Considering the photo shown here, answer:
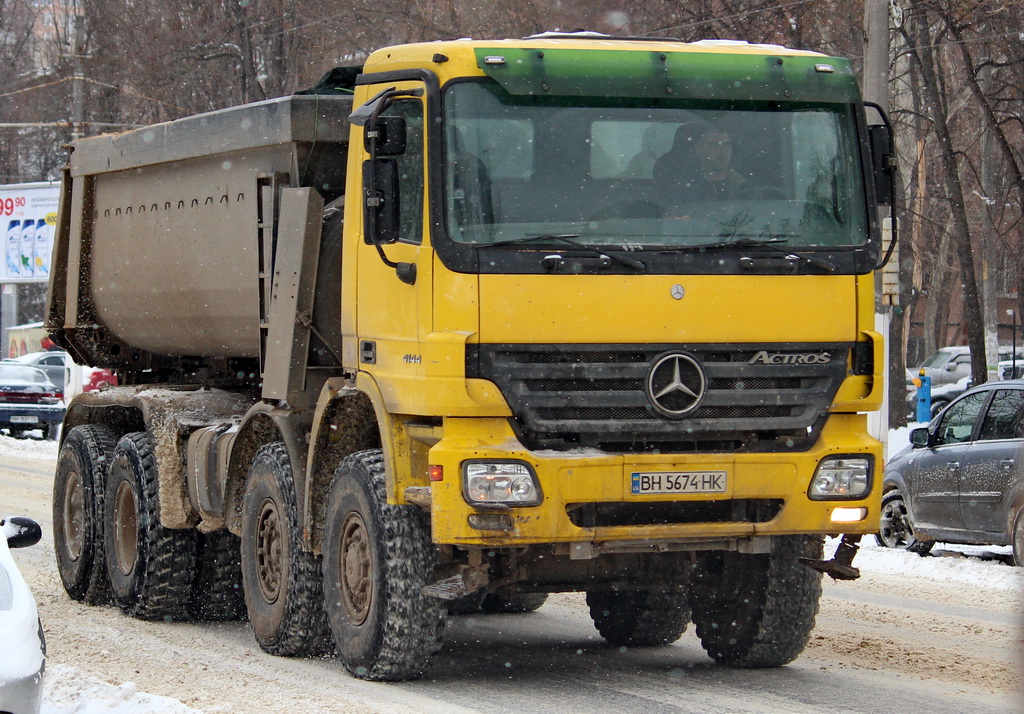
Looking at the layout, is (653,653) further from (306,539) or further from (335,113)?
(335,113)

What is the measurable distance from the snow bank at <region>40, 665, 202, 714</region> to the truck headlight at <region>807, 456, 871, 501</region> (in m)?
2.96

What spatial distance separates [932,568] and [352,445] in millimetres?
5826

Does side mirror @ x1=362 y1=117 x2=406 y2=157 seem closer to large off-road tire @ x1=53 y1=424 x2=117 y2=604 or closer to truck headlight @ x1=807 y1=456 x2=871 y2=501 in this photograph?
truck headlight @ x1=807 y1=456 x2=871 y2=501

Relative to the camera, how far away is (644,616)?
29.2ft

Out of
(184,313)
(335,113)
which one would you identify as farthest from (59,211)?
(335,113)

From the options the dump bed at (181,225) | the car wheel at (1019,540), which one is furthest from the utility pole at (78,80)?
the car wheel at (1019,540)

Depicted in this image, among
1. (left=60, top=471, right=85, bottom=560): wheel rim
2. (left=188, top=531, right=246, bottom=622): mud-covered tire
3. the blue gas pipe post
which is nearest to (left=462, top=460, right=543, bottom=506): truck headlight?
(left=188, top=531, right=246, bottom=622): mud-covered tire

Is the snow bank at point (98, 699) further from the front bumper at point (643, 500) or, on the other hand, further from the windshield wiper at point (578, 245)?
the windshield wiper at point (578, 245)

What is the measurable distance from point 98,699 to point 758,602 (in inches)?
131

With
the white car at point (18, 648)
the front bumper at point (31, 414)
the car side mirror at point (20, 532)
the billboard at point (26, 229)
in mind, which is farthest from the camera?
the billboard at point (26, 229)

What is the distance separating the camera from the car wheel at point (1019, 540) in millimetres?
11633

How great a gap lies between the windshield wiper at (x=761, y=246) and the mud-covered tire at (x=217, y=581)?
4601 mm

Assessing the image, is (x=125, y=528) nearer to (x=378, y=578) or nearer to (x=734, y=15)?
(x=378, y=578)

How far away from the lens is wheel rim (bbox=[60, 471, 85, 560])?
11.5 m
